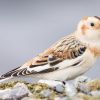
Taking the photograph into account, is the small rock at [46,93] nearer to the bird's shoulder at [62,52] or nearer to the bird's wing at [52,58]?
the bird's wing at [52,58]

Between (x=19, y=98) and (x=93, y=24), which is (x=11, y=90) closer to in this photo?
(x=19, y=98)

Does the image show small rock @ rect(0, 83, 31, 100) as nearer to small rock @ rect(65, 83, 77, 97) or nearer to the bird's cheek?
small rock @ rect(65, 83, 77, 97)

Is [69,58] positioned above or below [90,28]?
below

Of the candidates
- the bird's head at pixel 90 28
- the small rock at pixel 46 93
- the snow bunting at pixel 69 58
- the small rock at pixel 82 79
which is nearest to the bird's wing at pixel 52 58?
the snow bunting at pixel 69 58

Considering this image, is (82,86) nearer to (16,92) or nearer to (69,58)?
(69,58)

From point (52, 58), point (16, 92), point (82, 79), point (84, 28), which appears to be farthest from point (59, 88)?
point (84, 28)

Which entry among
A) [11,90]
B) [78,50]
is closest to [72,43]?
[78,50]
